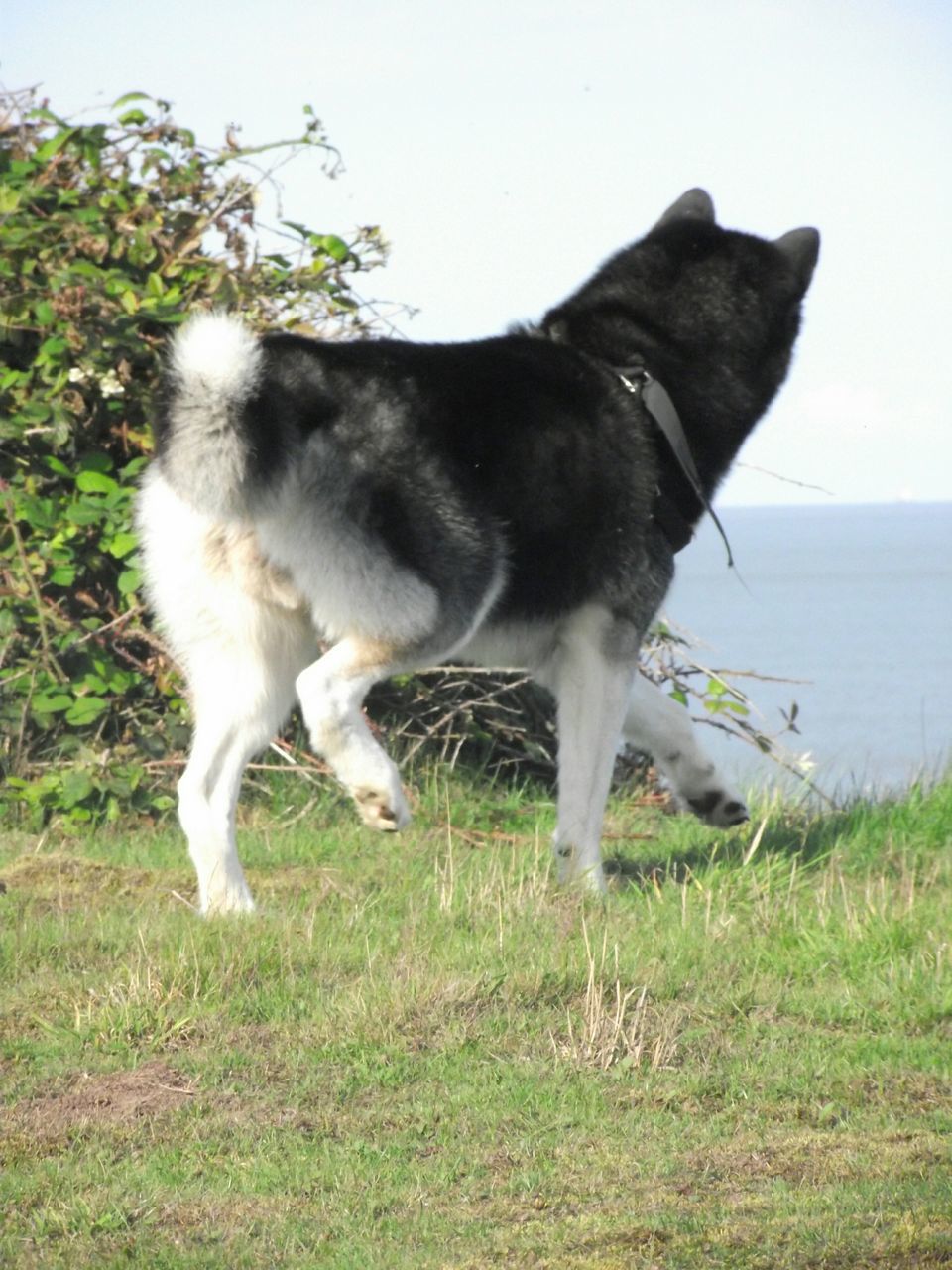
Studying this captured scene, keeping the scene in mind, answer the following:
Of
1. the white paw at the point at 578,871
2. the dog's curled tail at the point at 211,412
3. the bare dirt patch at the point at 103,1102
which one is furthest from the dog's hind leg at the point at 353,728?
the bare dirt patch at the point at 103,1102

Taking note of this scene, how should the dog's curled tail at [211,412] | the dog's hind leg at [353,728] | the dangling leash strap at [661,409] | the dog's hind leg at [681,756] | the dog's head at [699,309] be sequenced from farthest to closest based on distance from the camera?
the dog's hind leg at [681,756], the dog's head at [699,309], the dangling leash strap at [661,409], the dog's hind leg at [353,728], the dog's curled tail at [211,412]

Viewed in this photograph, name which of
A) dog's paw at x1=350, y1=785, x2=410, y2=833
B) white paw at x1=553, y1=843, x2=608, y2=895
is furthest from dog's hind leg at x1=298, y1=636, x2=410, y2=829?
white paw at x1=553, y1=843, x2=608, y2=895

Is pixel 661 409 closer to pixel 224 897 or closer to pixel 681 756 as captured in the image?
pixel 681 756

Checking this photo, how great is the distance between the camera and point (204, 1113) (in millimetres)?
3408

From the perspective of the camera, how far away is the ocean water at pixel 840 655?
7910mm

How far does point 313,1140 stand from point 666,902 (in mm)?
1926

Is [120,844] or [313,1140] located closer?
[313,1140]

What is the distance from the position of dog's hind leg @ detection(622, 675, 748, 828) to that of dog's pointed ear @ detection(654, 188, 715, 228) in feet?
5.36

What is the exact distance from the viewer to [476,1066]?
367 centimetres

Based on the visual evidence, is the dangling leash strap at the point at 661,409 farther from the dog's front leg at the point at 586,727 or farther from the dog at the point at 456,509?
the dog's front leg at the point at 586,727

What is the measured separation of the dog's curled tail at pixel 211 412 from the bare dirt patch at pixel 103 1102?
1496mm

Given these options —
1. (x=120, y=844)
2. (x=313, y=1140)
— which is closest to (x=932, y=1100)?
(x=313, y=1140)

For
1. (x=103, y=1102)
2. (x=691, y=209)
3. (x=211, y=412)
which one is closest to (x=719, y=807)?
(x=691, y=209)

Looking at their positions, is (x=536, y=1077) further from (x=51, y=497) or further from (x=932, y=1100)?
(x=51, y=497)
